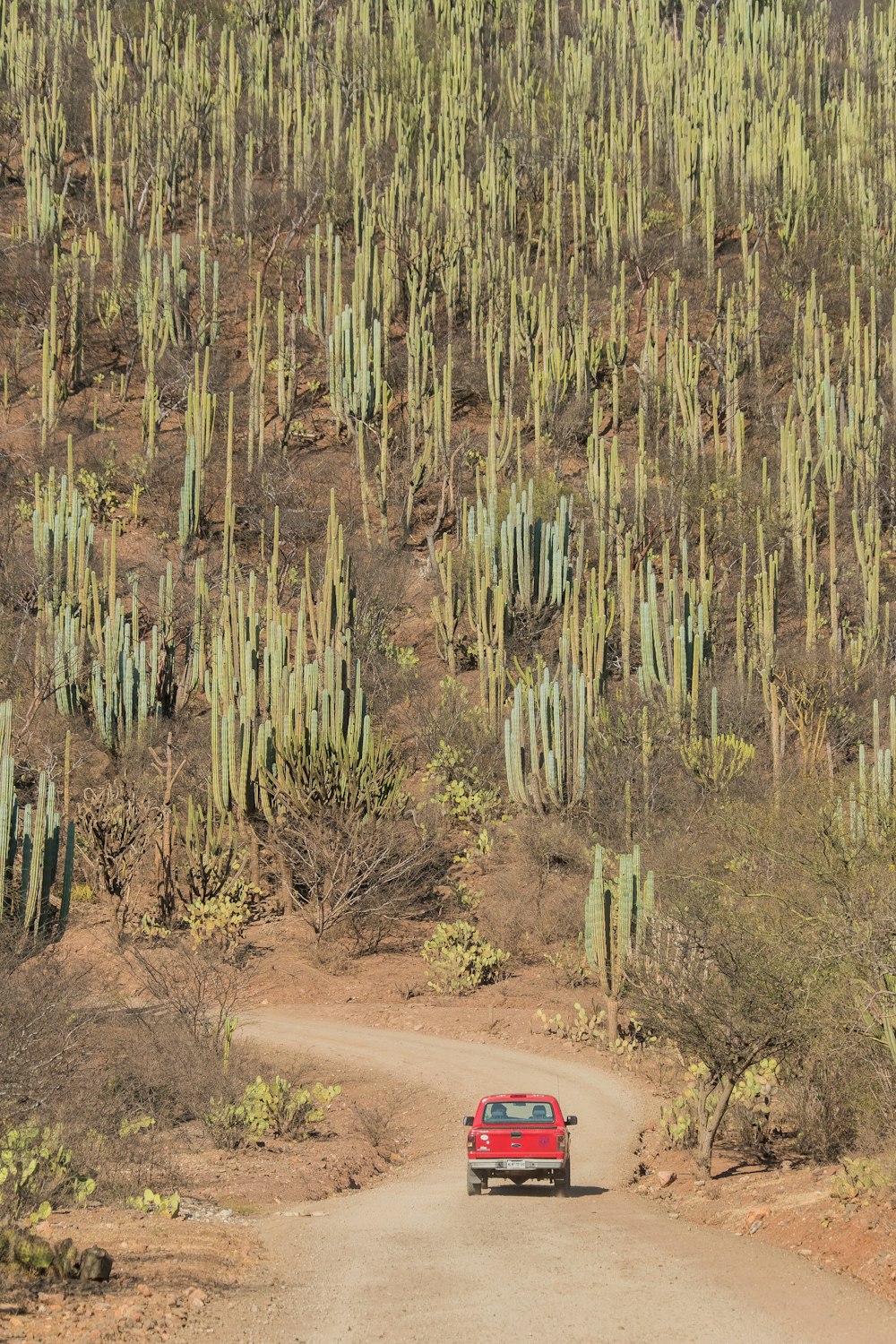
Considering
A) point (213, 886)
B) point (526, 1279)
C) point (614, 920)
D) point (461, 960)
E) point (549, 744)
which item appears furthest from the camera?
point (549, 744)

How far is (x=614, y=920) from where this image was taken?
15.9m

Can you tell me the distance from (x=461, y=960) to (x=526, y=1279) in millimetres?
11119

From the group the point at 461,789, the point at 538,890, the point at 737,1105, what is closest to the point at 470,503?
the point at 461,789

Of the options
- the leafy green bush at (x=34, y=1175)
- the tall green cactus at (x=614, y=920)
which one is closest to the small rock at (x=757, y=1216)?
the leafy green bush at (x=34, y=1175)

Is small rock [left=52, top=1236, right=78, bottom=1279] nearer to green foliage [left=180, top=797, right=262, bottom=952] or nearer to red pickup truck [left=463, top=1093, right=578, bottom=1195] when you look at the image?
red pickup truck [left=463, top=1093, right=578, bottom=1195]

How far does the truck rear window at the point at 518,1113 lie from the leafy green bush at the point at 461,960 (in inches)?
306

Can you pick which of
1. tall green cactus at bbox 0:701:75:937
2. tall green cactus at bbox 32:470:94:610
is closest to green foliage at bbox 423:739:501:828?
tall green cactus at bbox 32:470:94:610

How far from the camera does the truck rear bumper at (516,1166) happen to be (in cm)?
1011

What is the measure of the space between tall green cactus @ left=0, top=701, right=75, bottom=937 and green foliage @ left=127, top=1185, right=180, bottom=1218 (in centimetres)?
685

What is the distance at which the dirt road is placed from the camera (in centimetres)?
651

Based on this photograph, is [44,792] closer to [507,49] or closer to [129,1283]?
[129,1283]

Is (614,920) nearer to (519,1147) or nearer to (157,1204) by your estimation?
(519,1147)

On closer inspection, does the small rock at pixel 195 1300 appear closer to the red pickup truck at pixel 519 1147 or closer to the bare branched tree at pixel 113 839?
the red pickup truck at pixel 519 1147

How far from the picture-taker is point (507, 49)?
146ft
